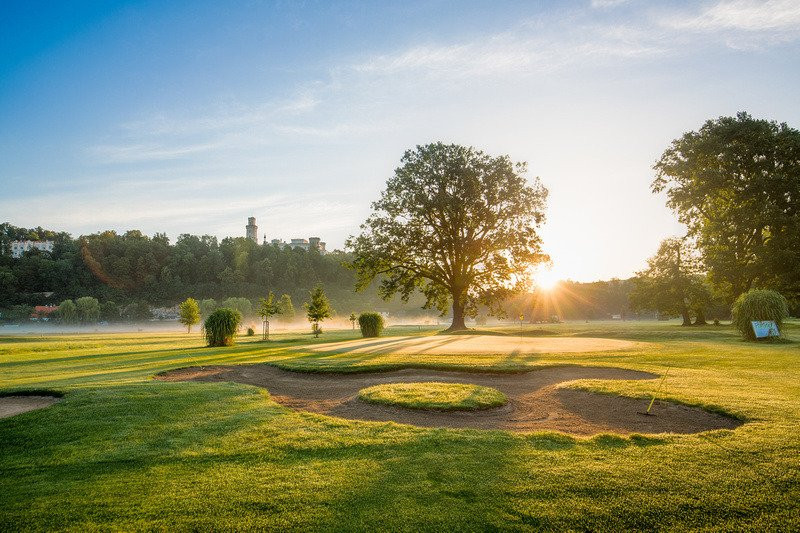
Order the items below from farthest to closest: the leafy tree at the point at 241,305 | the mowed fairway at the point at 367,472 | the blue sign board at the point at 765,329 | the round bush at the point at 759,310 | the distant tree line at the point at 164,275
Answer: the distant tree line at the point at 164,275, the leafy tree at the point at 241,305, the round bush at the point at 759,310, the blue sign board at the point at 765,329, the mowed fairway at the point at 367,472

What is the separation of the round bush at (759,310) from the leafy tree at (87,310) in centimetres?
12010

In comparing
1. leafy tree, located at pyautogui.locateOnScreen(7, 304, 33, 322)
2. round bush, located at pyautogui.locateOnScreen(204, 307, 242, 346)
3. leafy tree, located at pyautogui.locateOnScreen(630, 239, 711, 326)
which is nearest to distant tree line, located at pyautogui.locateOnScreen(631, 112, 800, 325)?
leafy tree, located at pyautogui.locateOnScreen(630, 239, 711, 326)

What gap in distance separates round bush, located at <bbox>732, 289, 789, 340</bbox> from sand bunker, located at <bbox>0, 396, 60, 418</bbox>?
3183cm

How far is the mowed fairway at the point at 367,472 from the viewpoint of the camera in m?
4.05

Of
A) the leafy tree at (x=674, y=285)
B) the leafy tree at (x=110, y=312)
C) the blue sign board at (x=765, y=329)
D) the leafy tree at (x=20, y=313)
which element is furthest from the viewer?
the leafy tree at (x=110, y=312)

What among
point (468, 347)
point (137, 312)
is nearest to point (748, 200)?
point (468, 347)

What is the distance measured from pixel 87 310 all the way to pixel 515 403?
4674 inches

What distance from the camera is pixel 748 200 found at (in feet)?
117

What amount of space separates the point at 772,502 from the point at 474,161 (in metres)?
36.4

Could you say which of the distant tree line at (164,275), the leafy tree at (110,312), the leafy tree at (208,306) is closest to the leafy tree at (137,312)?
the distant tree line at (164,275)

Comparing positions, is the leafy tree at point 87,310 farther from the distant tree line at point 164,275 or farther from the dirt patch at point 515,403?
the dirt patch at point 515,403

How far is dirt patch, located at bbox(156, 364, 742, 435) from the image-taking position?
7.45 m

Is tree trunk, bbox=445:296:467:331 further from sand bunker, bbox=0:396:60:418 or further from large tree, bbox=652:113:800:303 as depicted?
sand bunker, bbox=0:396:60:418

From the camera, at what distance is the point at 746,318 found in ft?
81.7
